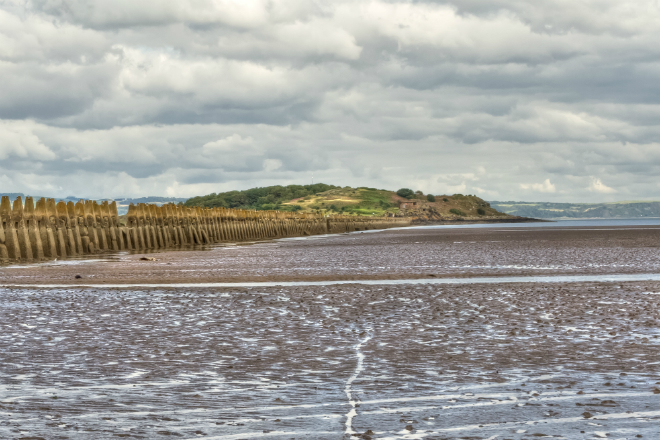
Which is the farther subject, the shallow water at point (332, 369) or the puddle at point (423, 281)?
the puddle at point (423, 281)

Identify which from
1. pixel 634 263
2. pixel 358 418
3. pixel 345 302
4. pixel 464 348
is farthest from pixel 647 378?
pixel 634 263

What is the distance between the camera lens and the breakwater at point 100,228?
28.3 meters

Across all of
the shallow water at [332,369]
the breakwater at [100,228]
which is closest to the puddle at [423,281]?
the shallow water at [332,369]

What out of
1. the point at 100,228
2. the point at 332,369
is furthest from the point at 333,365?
the point at 100,228

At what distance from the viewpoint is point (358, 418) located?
17.2 ft

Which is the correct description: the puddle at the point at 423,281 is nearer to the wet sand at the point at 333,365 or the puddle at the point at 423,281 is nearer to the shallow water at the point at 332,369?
the wet sand at the point at 333,365

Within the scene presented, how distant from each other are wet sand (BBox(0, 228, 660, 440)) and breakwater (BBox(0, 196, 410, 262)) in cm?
1542

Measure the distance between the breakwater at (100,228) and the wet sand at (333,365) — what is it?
1542 cm

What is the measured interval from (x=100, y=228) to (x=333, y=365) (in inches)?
1248

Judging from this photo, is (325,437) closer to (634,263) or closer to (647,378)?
(647,378)

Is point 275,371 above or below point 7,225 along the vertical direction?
below

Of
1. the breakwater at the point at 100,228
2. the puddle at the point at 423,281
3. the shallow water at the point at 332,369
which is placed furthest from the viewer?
the breakwater at the point at 100,228

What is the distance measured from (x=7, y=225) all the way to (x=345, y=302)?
19.4 m

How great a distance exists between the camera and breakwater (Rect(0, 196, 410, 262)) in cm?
2827
